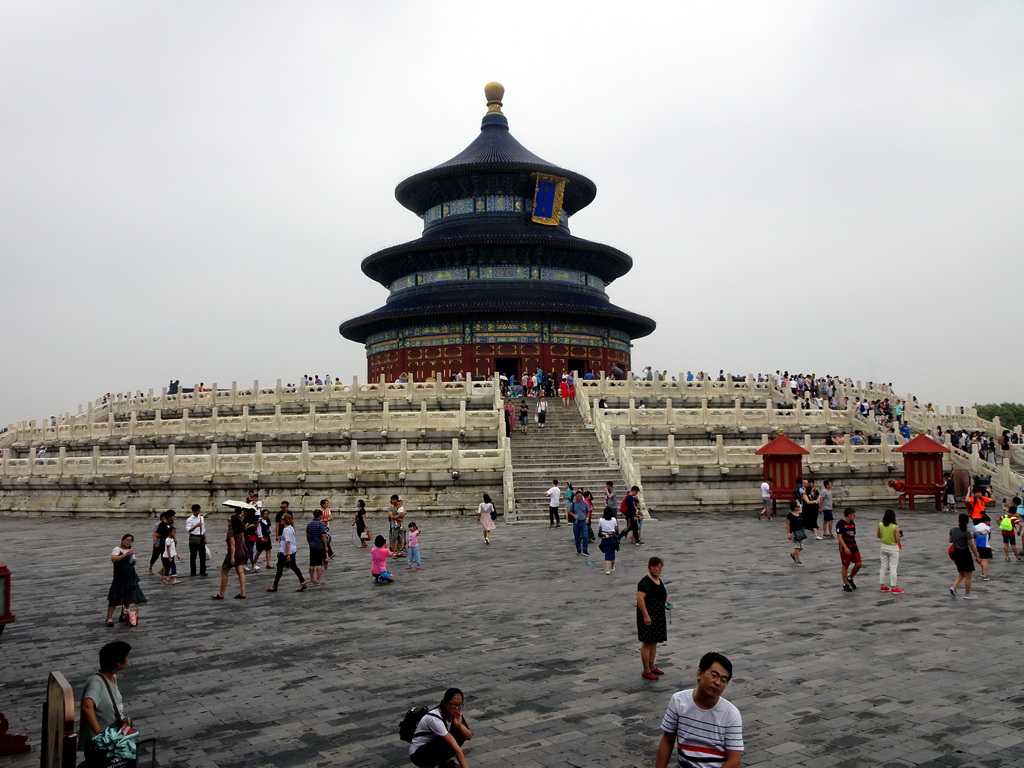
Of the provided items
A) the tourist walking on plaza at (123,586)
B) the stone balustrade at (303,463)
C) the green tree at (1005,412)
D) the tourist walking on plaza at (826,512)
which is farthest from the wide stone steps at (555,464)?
the green tree at (1005,412)

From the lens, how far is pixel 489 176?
49125 millimetres

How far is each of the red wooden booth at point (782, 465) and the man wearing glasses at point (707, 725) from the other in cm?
2040

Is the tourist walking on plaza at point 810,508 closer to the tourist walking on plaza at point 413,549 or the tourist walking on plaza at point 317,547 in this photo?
the tourist walking on plaza at point 413,549

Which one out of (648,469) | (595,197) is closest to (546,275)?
(595,197)

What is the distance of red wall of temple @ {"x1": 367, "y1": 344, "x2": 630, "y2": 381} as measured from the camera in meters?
44.4

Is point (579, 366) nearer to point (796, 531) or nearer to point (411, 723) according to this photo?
point (796, 531)

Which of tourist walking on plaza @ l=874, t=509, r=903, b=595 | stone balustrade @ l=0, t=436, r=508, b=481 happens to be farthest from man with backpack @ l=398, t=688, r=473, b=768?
stone balustrade @ l=0, t=436, r=508, b=481

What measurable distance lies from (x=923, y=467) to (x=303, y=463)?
19.5 meters

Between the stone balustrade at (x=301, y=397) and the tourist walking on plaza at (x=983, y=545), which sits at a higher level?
the stone balustrade at (x=301, y=397)

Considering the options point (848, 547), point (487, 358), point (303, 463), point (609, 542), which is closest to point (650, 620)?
point (848, 547)

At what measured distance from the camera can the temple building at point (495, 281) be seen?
146ft

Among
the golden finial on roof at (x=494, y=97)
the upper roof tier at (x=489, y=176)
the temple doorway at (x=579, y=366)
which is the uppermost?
the golden finial on roof at (x=494, y=97)

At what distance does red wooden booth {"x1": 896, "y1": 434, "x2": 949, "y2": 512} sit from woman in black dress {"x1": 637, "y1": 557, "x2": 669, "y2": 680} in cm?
1959

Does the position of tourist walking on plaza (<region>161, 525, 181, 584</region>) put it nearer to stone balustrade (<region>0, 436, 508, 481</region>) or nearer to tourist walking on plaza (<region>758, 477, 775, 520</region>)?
stone balustrade (<region>0, 436, 508, 481</region>)
